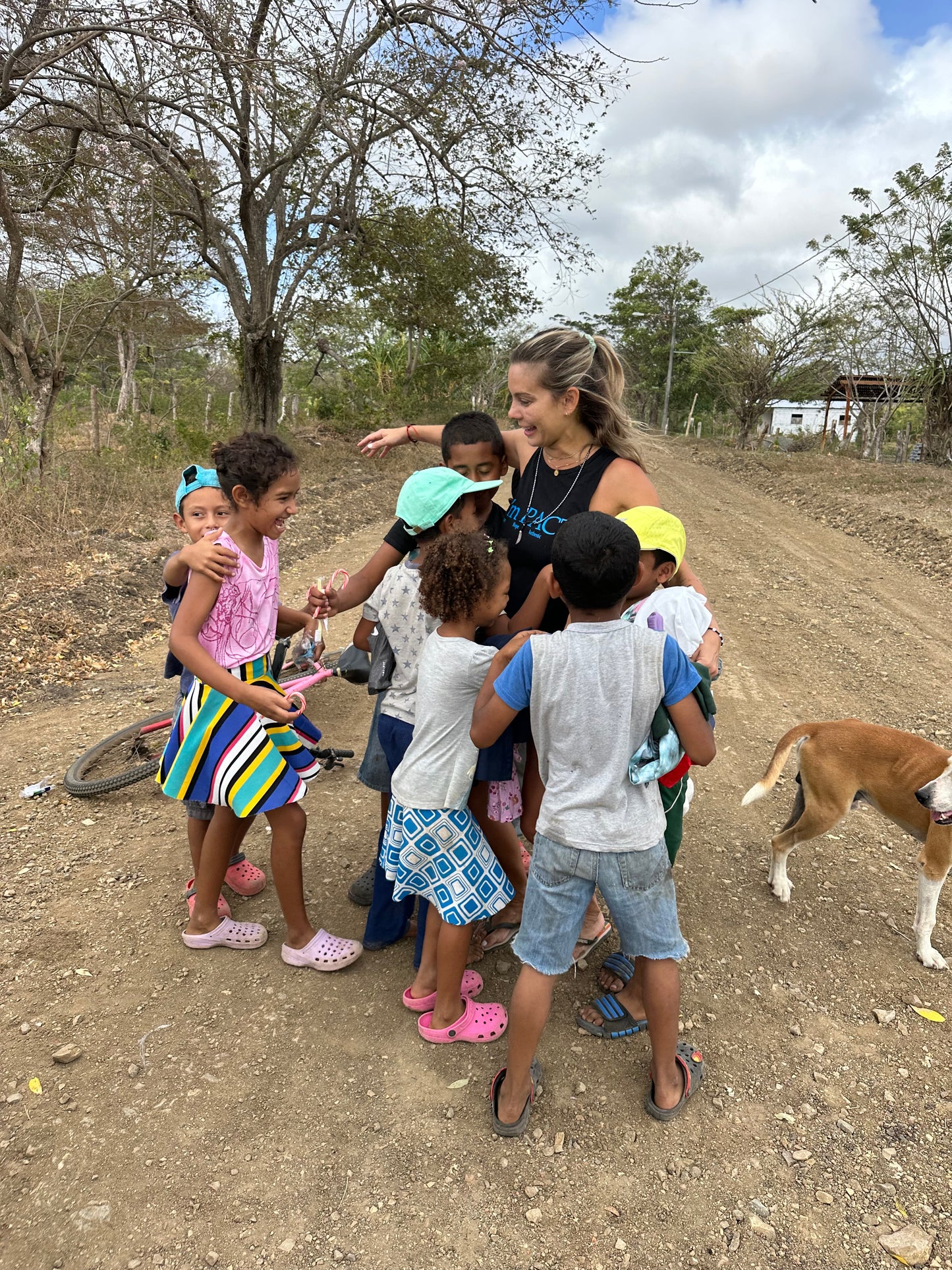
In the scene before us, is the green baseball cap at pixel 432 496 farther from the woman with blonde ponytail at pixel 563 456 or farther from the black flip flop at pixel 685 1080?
the black flip flop at pixel 685 1080

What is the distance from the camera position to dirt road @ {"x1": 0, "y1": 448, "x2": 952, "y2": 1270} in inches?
71.5

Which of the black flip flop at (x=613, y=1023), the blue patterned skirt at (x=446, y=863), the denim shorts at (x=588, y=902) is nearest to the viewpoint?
the denim shorts at (x=588, y=902)

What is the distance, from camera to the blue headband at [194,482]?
A: 2914mm

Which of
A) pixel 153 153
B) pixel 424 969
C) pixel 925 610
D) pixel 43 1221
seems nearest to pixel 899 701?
pixel 925 610

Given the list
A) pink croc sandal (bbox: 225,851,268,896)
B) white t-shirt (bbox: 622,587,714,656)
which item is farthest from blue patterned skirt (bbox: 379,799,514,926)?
pink croc sandal (bbox: 225,851,268,896)

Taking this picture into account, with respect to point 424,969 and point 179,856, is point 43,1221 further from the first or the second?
point 179,856

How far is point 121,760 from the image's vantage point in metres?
4.02

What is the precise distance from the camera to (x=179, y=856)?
3.31 m

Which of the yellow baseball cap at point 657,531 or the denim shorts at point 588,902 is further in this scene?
the yellow baseball cap at point 657,531

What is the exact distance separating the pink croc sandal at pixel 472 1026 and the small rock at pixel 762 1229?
843 mm

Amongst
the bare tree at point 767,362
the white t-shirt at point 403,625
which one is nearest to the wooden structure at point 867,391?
the bare tree at point 767,362

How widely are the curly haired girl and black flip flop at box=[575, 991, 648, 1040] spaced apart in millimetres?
318

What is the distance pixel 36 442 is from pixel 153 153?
14.9 feet

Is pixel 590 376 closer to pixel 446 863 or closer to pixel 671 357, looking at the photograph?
pixel 446 863
